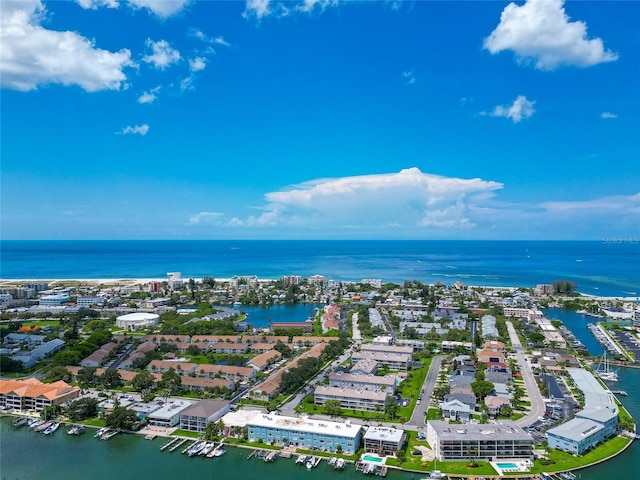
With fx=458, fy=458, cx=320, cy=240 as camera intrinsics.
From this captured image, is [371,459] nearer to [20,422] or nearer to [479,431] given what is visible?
[479,431]

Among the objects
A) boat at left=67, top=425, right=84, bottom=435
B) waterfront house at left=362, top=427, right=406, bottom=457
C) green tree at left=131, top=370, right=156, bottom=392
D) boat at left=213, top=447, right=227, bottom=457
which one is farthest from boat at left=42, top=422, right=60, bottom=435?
waterfront house at left=362, top=427, right=406, bottom=457

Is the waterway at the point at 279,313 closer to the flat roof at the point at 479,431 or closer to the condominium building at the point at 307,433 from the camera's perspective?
the condominium building at the point at 307,433

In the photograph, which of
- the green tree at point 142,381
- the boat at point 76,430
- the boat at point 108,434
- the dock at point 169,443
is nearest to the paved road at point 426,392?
the dock at point 169,443

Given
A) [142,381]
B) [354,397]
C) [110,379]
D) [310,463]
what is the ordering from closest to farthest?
[310,463]
[354,397]
[142,381]
[110,379]

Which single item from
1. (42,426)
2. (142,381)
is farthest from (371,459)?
(42,426)

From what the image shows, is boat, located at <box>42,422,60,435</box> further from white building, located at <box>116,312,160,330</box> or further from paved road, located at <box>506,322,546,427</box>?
white building, located at <box>116,312,160,330</box>

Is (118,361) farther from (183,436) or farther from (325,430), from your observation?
(325,430)

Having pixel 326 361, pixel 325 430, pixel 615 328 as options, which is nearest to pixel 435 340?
pixel 326 361
